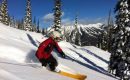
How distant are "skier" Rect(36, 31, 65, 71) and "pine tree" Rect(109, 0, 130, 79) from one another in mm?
20073

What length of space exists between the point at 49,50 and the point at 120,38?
21920 millimetres

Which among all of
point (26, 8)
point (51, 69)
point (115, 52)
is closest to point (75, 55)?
point (115, 52)

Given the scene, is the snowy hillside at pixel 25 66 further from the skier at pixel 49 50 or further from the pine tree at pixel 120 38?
the pine tree at pixel 120 38

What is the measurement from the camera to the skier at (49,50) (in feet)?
41.9

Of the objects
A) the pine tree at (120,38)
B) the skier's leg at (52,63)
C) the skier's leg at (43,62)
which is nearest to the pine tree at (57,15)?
the pine tree at (120,38)

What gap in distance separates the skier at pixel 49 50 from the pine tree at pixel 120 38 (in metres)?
20.1

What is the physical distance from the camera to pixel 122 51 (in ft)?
110

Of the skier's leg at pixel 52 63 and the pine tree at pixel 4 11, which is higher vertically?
the pine tree at pixel 4 11

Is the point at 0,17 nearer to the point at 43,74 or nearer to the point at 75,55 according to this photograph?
the point at 75,55

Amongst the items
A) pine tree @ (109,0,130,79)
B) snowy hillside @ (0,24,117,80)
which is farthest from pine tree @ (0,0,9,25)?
snowy hillside @ (0,24,117,80)

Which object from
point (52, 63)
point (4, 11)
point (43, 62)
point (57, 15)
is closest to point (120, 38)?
point (52, 63)

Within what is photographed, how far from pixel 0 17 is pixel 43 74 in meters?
69.1

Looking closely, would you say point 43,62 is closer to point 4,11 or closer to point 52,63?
point 52,63

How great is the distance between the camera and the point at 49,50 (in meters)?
13.0
